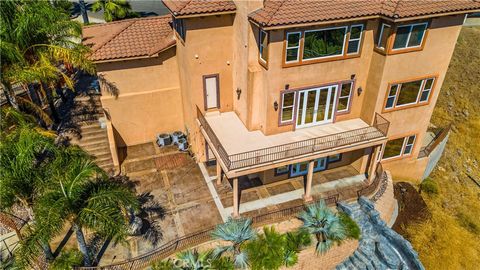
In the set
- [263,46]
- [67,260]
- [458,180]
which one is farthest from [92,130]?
[458,180]

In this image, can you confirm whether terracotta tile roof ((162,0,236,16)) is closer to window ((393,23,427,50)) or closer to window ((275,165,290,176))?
window ((393,23,427,50))

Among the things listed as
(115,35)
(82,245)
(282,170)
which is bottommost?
(282,170)

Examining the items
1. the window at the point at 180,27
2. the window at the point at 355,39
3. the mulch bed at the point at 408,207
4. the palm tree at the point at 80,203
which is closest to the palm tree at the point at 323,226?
the mulch bed at the point at 408,207

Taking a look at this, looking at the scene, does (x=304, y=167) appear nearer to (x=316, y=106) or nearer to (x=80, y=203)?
(x=316, y=106)

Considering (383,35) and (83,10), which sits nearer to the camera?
(383,35)

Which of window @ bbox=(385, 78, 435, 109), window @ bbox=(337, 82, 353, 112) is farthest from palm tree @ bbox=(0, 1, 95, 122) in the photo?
window @ bbox=(385, 78, 435, 109)

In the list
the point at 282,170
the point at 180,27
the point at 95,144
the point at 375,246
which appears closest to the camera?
the point at 375,246
